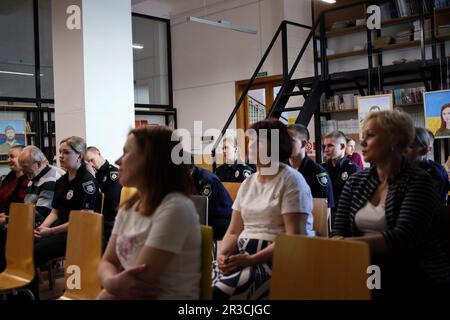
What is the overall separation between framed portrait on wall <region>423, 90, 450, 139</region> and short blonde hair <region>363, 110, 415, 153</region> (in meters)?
4.23

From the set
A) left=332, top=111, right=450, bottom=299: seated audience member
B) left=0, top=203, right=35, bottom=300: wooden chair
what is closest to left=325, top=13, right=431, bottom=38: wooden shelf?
left=332, top=111, right=450, bottom=299: seated audience member

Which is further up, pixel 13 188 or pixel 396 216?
pixel 13 188

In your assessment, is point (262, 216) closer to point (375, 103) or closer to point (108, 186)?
point (108, 186)

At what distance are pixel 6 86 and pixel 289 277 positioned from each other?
713 centimetres

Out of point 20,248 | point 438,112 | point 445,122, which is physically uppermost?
point 438,112

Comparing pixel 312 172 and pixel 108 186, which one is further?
pixel 108 186

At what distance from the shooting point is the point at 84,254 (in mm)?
2457

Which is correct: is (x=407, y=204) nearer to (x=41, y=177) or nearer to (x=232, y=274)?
(x=232, y=274)

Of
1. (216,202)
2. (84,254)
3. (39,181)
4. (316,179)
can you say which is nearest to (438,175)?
(316,179)

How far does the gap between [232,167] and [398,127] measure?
3.39 metres

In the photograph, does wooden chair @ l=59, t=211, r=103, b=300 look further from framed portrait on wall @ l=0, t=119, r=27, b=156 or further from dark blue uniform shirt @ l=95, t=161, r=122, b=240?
framed portrait on wall @ l=0, t=119, r=27, b=156

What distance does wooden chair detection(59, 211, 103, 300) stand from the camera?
7.82 ft

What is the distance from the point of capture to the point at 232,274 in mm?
2250
